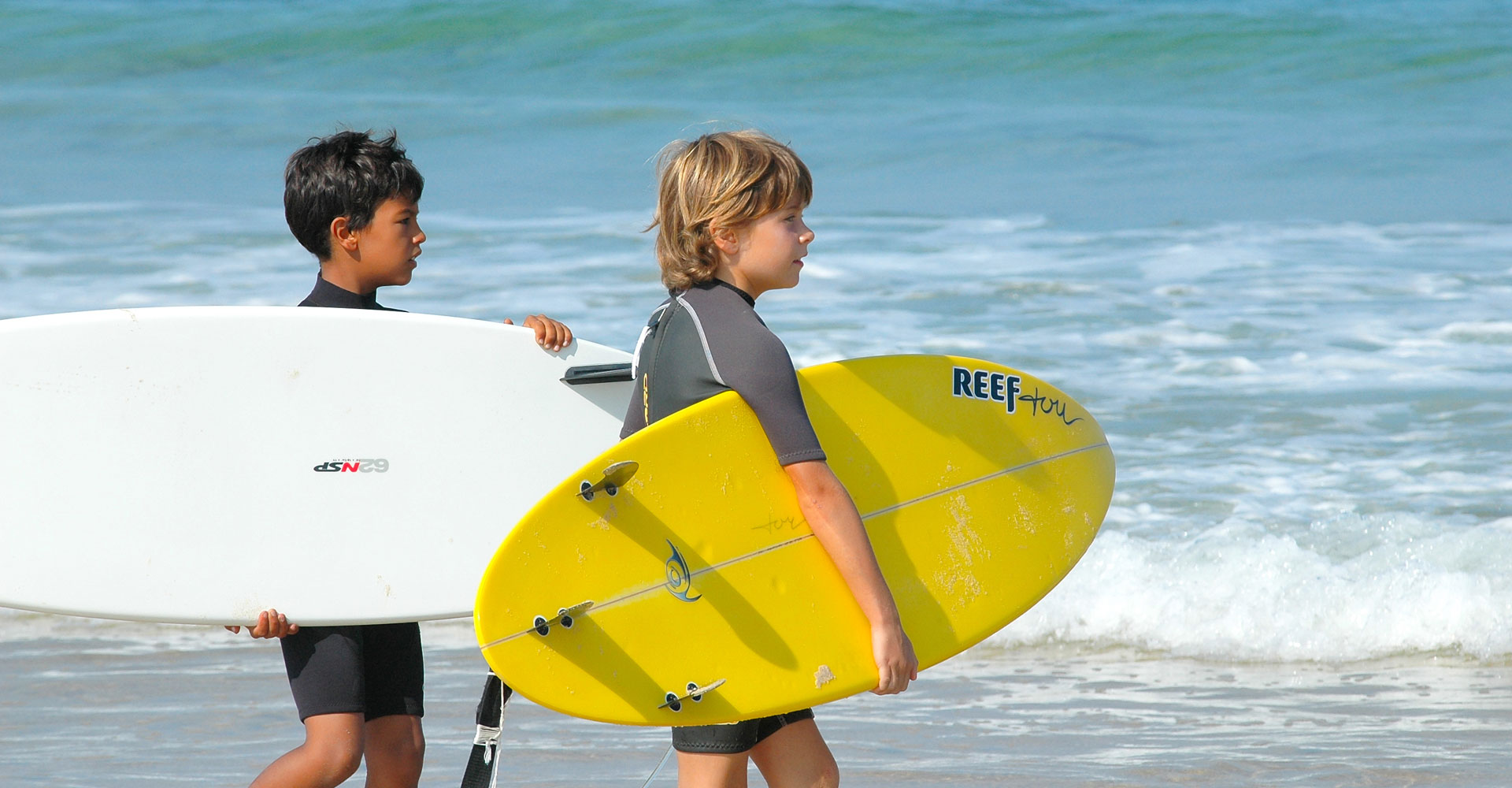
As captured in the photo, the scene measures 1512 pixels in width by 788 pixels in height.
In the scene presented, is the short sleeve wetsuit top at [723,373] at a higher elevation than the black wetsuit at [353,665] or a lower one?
higher

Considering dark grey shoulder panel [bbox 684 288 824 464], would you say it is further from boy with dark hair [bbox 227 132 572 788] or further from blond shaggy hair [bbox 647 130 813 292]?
boy with dark hair [bbox 227 132 572 788]

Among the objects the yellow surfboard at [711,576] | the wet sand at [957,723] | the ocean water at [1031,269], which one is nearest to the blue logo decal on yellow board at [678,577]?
the yellow surfboard at [711,576]

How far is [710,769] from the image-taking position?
2045mm

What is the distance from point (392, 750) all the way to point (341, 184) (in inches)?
34.6

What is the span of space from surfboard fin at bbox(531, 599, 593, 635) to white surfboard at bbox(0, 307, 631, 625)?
0.48 meters

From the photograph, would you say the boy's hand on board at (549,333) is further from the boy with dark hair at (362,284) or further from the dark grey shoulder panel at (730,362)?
the dark grey shoulder panel at (730,362)

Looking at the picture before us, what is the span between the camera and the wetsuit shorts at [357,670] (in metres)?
2.25

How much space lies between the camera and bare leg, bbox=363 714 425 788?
2344mm

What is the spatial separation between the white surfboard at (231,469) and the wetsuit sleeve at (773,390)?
26.9 inches

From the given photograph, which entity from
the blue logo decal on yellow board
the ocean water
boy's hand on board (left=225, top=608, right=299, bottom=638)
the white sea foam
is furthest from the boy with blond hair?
the white sea foam

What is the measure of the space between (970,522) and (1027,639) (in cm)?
196

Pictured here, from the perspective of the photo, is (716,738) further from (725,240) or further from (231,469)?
(231,469)

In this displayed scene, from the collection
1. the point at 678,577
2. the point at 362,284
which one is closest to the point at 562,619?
the point at 678,577

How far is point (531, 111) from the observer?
615 inches
